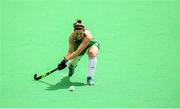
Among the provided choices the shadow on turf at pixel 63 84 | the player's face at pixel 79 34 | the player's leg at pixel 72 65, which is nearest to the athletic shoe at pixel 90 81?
the shadow on turf at pixel 63 84

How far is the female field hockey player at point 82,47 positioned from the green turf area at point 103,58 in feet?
0.96

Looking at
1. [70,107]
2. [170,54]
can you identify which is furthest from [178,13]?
[70,107]

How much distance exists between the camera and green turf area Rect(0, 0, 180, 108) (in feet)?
24.0

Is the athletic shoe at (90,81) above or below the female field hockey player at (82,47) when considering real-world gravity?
below

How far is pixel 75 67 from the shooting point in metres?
8.62

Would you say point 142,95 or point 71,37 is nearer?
point 142,95

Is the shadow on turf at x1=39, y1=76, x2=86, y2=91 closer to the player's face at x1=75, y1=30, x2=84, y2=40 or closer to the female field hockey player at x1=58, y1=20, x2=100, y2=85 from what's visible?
the female field hockey player at x1=58, y1=20, x2=100, y2=85

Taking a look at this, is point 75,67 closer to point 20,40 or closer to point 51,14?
point 20,40

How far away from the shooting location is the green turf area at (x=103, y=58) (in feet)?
24.0

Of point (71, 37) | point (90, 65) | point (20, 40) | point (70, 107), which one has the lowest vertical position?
point (70, 107)

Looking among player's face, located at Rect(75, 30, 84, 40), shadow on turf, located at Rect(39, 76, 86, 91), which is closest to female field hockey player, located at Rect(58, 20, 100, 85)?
player's face, located at Rect(75, 30, 84, 40)

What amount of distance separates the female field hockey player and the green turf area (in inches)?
11.6

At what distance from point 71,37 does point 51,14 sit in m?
4.65

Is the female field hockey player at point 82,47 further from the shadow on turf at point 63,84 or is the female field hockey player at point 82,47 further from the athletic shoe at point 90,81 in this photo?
the shadow on turf at point 63,84
